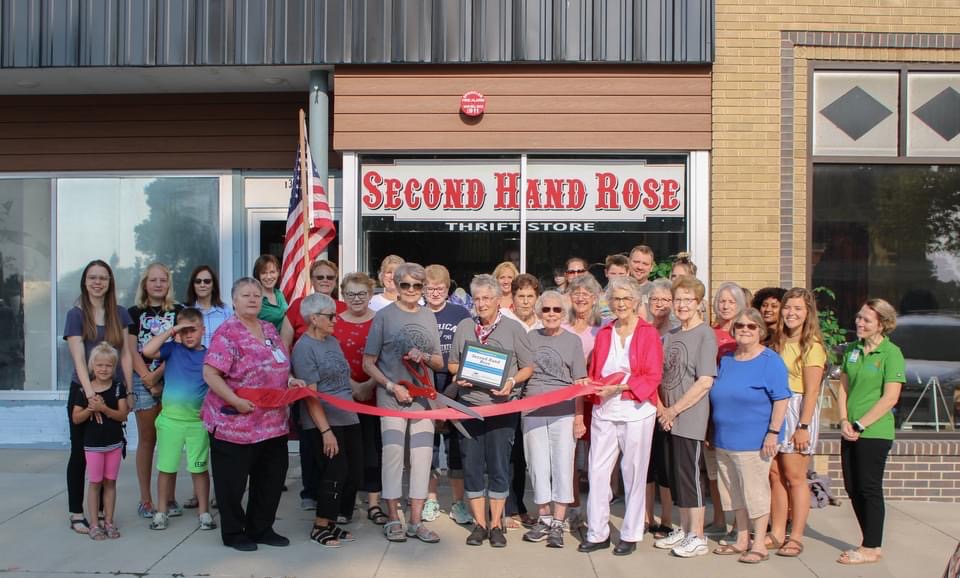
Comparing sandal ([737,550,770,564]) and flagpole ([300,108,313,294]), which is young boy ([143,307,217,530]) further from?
sandal ([737,550,770,564])

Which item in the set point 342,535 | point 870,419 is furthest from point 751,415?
point 342,535

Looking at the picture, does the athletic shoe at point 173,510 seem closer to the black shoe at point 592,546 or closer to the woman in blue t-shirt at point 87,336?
the woman in blue t-shirt at point 87,336

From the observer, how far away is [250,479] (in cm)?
578

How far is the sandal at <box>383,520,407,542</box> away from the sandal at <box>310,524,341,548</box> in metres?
0.35

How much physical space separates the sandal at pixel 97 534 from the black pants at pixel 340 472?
1490 millimetres

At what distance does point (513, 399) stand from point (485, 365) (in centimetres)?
41

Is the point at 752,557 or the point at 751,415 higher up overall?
the point at 751,415

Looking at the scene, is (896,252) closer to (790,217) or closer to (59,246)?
(790,217)

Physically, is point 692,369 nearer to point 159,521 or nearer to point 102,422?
point 159,521

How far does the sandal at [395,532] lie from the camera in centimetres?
594

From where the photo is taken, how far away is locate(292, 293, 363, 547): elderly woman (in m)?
5.82

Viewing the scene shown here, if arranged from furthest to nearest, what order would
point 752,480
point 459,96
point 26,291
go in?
point 26,291 → point 459,96 → point 752,480

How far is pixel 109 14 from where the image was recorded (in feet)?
28.0

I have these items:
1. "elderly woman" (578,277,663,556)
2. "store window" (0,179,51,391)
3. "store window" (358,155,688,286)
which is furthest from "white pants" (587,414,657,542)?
"store window" (0,179,51,391)
